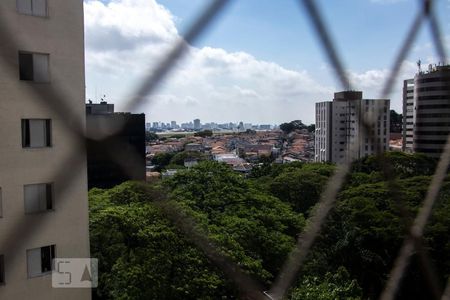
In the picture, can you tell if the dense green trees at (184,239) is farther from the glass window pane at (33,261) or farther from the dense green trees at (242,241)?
the glass window pane at (33,261)

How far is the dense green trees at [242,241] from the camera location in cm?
405

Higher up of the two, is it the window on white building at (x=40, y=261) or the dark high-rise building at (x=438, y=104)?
the dark high-rise building at (x=438, y=104)

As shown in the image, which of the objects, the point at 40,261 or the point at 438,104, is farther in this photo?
the point at 40,261

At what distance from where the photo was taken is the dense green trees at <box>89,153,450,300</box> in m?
4.05

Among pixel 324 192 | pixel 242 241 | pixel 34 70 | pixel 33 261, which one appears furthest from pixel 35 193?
pixel 242 241

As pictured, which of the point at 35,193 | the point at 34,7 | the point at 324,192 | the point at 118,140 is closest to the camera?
the point at 118,140

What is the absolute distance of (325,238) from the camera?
19.4 feet

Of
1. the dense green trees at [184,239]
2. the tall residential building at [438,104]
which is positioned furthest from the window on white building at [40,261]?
the tall residential building at [438,104]

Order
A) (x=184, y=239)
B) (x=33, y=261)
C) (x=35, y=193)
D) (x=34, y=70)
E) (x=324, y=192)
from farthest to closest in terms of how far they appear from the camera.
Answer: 1. (x=184, y=239)
2. (x=33, y=261)
3. (x=35, y=193)
4. (x=34, y=70)
5. (x=324, y=192)

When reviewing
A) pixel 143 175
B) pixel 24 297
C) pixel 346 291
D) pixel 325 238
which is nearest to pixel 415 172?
pixel 325 238

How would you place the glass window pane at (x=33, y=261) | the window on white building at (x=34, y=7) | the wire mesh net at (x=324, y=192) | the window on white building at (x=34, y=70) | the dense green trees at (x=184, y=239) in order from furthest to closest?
the dense green trees at (x=184, y=239) → the glass window pane at (x=33, y=261) → the window on white building at (x=34, y=7) → the window on white building at (x=34, y=70) → the wire mesh net at (x=324, y=192)

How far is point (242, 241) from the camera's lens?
4.93m

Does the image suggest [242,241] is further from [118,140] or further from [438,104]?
[118,140]

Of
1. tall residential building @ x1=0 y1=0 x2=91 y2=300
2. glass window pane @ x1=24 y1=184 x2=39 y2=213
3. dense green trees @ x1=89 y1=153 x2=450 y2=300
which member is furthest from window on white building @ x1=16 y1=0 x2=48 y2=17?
dense green trees @ x1=89 y1=153 x2=450 y2=300
